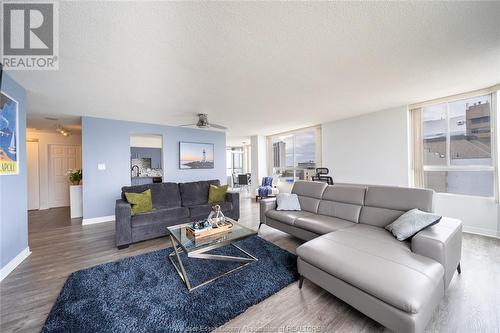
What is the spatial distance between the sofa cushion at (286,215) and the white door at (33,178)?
6.85 metres

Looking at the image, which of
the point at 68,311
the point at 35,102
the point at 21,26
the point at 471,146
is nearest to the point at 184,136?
the point at 35,102

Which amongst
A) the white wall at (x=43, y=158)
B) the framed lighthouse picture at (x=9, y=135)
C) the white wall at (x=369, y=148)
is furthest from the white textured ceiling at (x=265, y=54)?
the white wall at (x=43, y=158)

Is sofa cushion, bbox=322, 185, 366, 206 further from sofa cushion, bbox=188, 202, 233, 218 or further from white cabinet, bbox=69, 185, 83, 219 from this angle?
white cabinet, bbox=69, 185, 83, 219

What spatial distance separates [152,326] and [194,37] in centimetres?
236

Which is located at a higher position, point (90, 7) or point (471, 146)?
point (90, 7)

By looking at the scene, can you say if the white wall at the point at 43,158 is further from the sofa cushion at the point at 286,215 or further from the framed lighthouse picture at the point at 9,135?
the sofa cushion at the point at 286,215

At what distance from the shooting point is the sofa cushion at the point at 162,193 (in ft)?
11.3

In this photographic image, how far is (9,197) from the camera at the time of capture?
221cm

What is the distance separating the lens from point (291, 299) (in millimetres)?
1677

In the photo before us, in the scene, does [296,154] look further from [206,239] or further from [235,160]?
[206,239]

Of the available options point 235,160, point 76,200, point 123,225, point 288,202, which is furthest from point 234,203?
point 235,160

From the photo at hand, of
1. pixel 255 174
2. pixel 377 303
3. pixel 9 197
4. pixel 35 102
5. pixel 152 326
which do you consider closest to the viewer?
pixel 377 303

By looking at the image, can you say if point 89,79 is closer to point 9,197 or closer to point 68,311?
point 9,197

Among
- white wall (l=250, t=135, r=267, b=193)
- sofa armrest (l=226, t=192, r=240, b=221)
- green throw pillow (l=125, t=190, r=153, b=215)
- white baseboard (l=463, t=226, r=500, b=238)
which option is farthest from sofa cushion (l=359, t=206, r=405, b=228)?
white wall (l=250, t=135, r=267, b=193)
